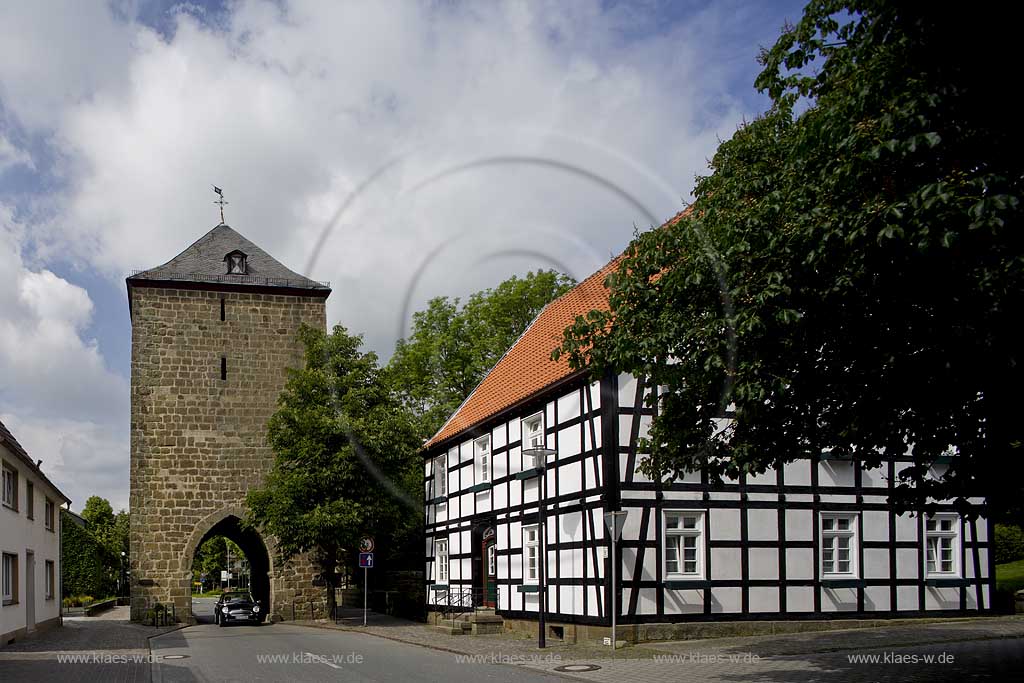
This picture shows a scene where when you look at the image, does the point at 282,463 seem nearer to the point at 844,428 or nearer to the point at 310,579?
the point at 310,579

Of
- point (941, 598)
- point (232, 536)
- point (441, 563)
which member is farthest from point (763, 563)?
point (232, 536)

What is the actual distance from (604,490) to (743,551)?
327 centimetres

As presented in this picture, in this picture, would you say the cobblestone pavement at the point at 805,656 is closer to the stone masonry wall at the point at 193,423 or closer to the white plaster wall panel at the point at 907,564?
the white plaster wall panel at the point at 907,564

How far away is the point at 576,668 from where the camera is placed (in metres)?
16.3

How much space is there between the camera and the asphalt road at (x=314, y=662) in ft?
49.4

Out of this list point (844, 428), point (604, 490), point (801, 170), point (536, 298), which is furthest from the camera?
point (536, 298)

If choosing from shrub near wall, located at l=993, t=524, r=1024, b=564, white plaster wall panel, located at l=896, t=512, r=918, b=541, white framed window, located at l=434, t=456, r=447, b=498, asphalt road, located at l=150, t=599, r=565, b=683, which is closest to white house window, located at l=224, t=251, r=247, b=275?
white framed window, located at l=434, t=456, r=447, b=498

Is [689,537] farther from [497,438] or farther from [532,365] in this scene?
[532,365]

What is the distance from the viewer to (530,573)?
23.9 meters

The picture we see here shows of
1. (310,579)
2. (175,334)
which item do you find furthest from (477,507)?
(175,334)

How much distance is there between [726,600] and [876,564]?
3.95 m

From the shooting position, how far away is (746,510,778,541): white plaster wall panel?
2127cm

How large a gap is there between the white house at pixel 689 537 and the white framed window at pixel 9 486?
468 inches

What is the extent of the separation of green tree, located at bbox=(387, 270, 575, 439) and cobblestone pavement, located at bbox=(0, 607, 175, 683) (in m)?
16.4
